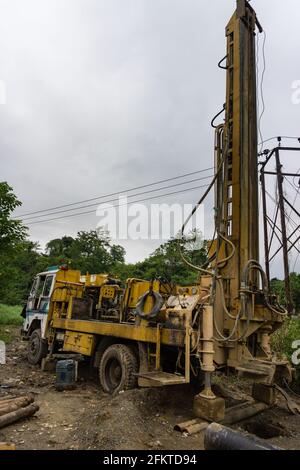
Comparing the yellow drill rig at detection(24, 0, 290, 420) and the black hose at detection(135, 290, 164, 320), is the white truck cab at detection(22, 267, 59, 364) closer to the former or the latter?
the yellow drill rig at detection(24, 0, 290, 420)

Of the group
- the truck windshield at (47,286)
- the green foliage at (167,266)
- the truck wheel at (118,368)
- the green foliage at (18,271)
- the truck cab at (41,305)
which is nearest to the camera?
the truck wheel at (118,368)

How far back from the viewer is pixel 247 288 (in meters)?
6.03

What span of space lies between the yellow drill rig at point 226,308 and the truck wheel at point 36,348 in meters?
2.89

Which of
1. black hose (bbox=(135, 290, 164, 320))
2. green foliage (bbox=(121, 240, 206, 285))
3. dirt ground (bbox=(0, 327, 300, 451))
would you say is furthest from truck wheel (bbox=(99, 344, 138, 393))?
green foliage (bbox=(121, 240, 206, 285))

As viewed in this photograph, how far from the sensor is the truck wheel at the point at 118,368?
6.67 m

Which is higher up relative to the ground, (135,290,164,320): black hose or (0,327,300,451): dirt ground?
(135,290,164,320): black hose

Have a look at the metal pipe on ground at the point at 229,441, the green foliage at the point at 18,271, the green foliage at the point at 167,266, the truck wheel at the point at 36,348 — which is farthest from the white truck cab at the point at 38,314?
the green foliage at the point at 167,266

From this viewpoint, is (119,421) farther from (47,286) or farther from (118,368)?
(47,286)

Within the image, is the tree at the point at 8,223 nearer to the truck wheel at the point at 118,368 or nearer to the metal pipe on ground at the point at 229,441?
the truck wheel at the point at 118,368

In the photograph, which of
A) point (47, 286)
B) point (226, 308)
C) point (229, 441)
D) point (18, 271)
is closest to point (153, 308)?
point (226, 308)

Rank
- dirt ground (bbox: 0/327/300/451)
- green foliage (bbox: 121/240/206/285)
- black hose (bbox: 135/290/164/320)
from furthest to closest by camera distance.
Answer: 1. green foliage (bbox: 121/240/206/285)
2. black hose (bbox: 135/290/164/320)
3. dirt ground (bbox: 0/327/300/451)

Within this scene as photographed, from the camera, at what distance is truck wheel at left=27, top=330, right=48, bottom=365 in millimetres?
10156

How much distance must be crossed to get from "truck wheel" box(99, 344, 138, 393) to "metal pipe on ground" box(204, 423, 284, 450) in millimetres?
3061

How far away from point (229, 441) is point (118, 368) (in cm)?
429
